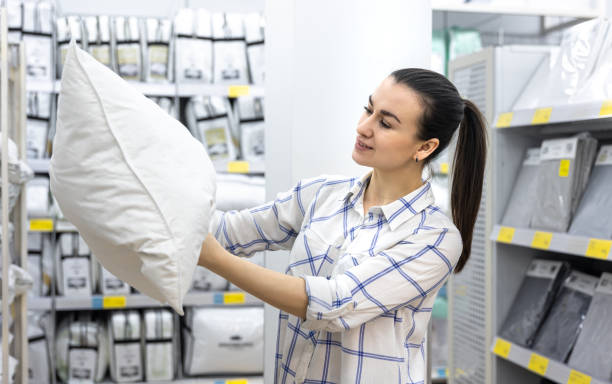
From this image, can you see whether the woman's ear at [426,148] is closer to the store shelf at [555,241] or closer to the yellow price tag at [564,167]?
the store shelf at [555,241]

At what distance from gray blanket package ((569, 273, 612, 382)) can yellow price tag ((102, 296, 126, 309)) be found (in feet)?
6.70

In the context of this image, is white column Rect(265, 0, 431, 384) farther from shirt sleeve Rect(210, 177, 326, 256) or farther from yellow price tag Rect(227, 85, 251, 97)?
yellow price tag Rect(227, 85, 251, 97)

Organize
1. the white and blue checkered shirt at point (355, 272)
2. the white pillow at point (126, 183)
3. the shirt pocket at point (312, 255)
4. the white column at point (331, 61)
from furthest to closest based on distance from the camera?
the white column at point (331, 61) < the shirt pocket at point (312, 255) < the white and blue checkered shirt at point (355, 272) < the white pillow at point (126, 183)

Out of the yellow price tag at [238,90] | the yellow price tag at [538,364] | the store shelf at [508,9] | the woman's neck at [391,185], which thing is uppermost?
the store shelf at [508,9]

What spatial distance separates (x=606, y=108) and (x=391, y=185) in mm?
881

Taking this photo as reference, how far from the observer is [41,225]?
9.89 feet

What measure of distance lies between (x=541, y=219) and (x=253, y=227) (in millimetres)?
1189

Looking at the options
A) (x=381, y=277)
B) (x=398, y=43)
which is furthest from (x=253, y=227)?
(x=398, y=43)

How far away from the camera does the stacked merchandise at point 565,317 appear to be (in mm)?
1878

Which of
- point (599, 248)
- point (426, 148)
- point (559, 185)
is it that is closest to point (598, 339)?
point (599, 248)

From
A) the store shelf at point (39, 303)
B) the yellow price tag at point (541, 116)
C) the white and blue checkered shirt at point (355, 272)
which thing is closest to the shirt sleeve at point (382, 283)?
the white and blue checkered shirt at point (355, 272)

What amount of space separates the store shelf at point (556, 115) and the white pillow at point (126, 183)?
1.34m

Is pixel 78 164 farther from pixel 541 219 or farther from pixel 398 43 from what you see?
pixel 541 219

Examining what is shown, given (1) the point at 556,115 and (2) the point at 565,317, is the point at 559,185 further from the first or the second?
(2) the point at 565,317
